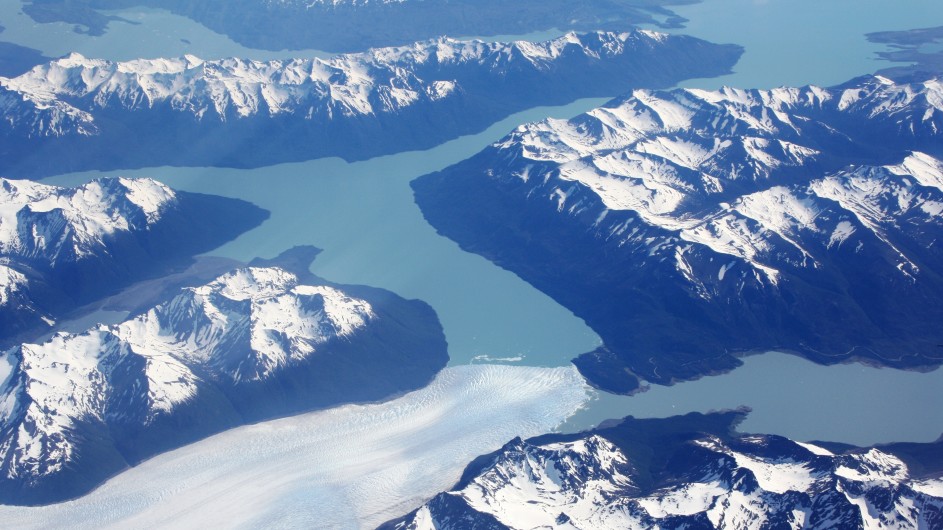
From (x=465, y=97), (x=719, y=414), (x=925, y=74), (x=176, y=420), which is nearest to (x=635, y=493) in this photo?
(x=719, y=414)

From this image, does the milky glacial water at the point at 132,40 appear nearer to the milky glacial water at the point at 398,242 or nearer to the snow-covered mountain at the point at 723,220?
the milky glacial water at the point at 398,242

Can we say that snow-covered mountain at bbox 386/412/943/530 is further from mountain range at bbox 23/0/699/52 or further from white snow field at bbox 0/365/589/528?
mountain range at bbox 23/0/699/52

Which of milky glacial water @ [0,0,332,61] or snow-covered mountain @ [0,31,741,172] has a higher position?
milky glacial water @ [0,0,332,61]

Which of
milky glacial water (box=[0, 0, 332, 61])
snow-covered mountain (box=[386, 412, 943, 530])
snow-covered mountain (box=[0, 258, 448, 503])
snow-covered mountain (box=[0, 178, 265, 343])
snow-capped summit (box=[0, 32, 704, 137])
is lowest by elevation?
snow-covered mountain (box=[386, 412, 943, 530])

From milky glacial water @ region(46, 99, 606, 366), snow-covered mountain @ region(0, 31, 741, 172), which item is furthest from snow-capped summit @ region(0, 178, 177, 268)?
snow-covered mountain @ region(0, 31, 741, 172)

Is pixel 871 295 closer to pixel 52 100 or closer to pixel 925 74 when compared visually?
pixel 925 74

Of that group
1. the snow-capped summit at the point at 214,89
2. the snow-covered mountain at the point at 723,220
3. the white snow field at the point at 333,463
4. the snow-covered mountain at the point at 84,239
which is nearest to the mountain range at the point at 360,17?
the snow-capped summit at the point at 214,89
